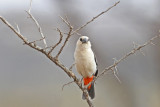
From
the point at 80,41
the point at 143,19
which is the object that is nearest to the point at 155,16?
the point at 143,19

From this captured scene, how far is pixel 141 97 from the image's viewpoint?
3.38 m

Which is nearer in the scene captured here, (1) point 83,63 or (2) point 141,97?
(1) point 83,63

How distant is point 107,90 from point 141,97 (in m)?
0.41

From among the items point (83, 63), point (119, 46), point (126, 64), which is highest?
point (119, 46)

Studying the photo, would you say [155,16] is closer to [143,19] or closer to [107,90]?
[143,19]

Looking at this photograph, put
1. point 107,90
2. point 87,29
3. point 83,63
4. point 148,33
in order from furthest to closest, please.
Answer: point 107,90 → point 148,33 → point 87,29 → point 83,63

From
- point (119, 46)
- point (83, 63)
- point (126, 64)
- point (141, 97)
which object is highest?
point (119, 46)

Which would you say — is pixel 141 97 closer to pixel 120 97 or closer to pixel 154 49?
pixel 120 97

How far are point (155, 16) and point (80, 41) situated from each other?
2074 mm

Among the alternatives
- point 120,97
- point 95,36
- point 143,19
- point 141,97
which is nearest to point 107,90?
point 120,97

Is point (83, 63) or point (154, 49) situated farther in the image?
point (154, 49)

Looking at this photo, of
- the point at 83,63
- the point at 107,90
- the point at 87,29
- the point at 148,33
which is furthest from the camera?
the point at 107,90

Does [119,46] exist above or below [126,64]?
above

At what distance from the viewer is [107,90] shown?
351 centimetres
